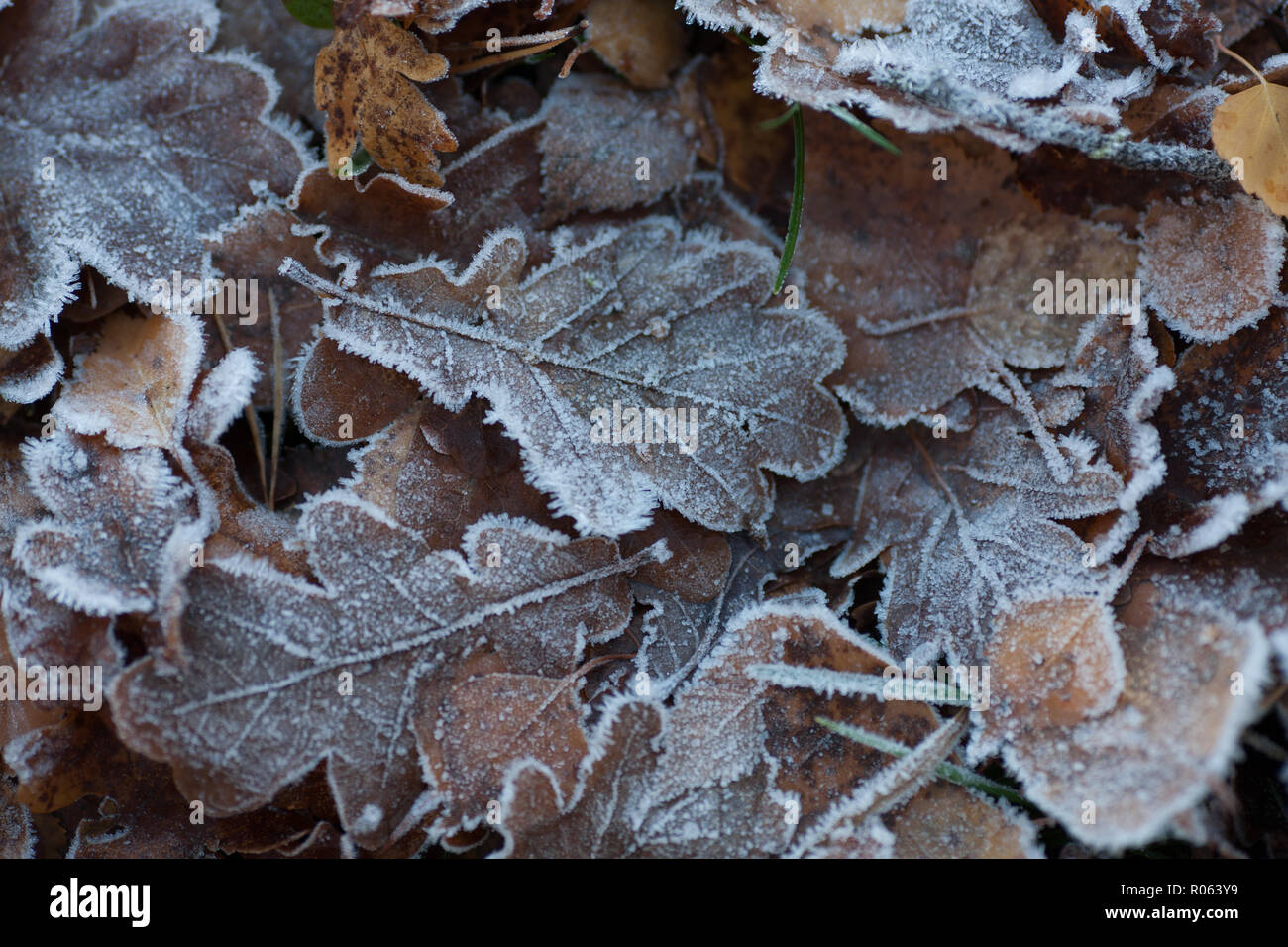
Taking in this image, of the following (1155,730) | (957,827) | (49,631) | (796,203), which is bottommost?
(957,827)

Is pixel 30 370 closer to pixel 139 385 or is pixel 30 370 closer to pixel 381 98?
pixel 139 385

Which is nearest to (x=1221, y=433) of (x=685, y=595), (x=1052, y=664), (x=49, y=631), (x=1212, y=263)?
(x=1212, y=263)

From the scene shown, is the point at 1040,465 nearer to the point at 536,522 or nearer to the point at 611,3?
the point at 536,522

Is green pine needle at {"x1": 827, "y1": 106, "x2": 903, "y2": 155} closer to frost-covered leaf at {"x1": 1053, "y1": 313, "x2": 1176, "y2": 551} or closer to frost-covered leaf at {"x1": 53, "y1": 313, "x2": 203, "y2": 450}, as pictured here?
frost-covered leaf at {"x1": 1053, "y1": 313, "x2": 1176, "y2": 551}

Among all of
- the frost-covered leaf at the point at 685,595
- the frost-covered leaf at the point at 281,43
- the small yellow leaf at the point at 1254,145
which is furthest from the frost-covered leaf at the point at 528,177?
the small yellow leaf at the point at 1254,145

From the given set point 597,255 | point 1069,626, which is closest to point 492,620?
point 597,255

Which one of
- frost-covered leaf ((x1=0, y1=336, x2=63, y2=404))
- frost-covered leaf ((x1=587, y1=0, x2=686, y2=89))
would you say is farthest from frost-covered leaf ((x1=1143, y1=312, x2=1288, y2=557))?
frost-covered leaf ((x1=0, y1=336, x2=63, y2=404))
